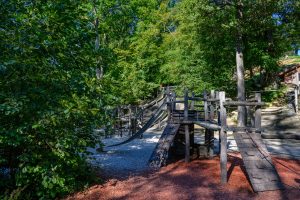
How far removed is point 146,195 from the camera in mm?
6562

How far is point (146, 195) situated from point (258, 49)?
15444 mm

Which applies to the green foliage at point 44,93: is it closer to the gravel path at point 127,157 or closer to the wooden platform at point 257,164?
the gravel path at point 127,157

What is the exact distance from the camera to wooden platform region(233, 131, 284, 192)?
632 cm

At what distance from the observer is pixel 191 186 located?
277 inches

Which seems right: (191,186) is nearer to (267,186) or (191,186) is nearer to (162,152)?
(267,186)

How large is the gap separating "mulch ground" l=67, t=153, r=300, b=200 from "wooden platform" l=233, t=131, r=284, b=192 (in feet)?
0.63

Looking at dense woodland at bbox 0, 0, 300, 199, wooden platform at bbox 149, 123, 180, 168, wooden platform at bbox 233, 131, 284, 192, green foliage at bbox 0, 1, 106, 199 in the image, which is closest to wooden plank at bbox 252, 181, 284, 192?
wooden platform at bbox 233, 131, 284, 192

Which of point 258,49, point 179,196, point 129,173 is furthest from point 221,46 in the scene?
point 179,196

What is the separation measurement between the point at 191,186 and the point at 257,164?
65.1 inches

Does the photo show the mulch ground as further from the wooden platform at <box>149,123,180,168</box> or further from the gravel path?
the gravel path

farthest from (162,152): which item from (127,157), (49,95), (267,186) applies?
(49,95)

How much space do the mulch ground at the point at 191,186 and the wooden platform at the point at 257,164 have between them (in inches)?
7.5

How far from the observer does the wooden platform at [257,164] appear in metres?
6.32

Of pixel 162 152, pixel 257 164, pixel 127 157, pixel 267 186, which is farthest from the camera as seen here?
pixel 127 157
